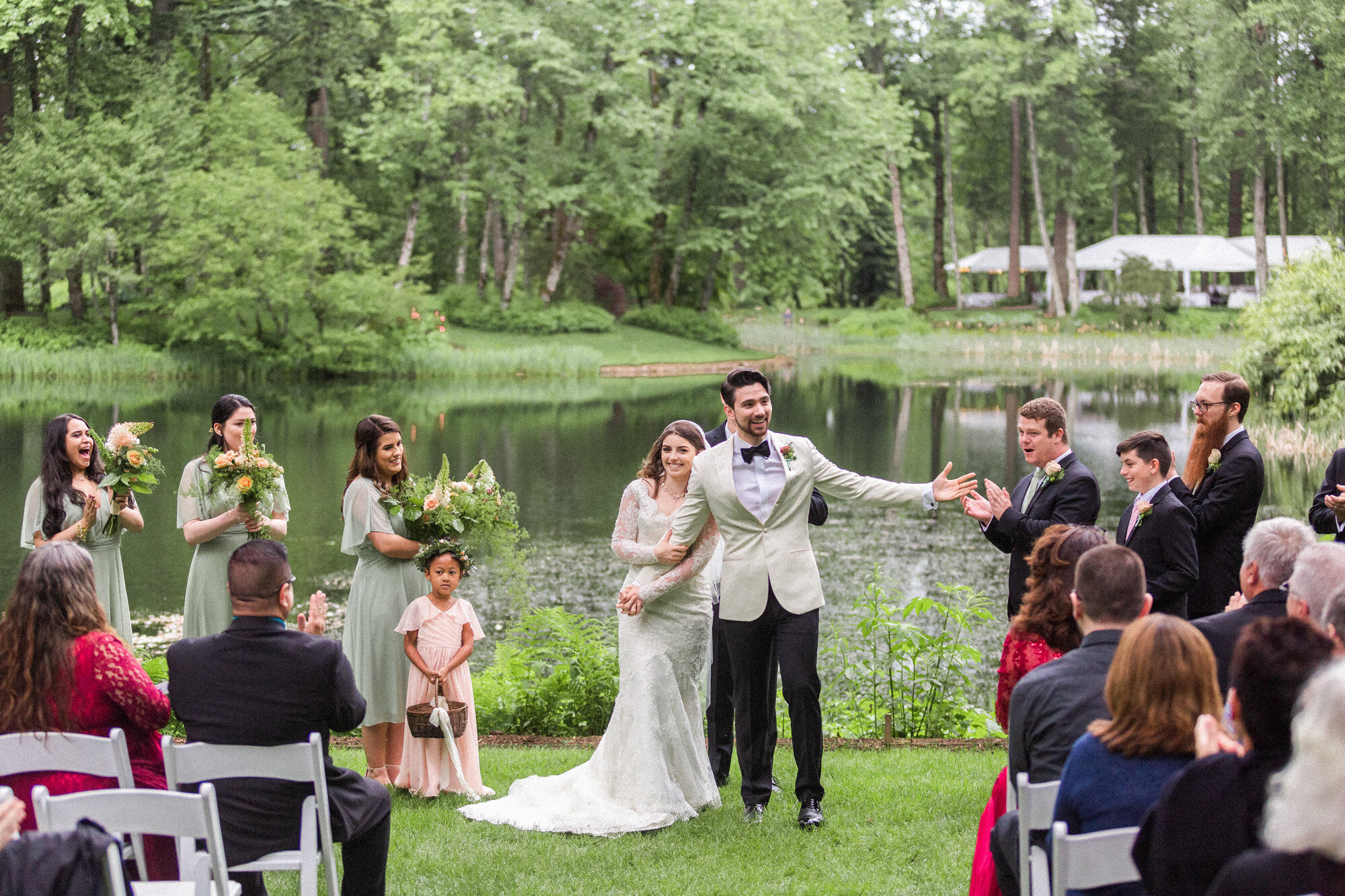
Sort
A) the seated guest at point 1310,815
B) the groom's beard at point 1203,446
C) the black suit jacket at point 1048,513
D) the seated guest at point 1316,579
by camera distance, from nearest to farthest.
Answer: the seated guest at point 1310,815, the seated guest at point 1316,579, the black suit jacket at point 1048,513, the groom's beard at point 1203,446

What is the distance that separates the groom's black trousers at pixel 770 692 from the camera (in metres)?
5.66

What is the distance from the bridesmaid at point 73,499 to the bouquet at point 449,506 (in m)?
1.45

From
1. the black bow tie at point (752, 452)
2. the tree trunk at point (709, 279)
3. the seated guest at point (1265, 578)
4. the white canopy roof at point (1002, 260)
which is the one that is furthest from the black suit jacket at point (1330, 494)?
the white canopy roof at point (1002, 260)

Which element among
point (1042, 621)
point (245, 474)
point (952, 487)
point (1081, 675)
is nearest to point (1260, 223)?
point (952, 487)

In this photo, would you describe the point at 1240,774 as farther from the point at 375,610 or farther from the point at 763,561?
the point at 375,610

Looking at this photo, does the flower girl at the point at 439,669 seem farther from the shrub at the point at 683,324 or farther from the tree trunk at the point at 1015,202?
the tree trunk at the point at 1015,202

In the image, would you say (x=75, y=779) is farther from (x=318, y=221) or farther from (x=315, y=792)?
(x=318, y=221)

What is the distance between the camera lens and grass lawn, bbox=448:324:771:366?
4056 cm

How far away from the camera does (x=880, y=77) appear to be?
55.1 m

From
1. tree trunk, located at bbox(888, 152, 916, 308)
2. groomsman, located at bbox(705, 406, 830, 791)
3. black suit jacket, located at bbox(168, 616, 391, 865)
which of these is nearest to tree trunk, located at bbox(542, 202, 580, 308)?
tree trunk, located at bbox(888, 152, 916, 308)

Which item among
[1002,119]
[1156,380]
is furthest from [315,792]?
[1002,119]

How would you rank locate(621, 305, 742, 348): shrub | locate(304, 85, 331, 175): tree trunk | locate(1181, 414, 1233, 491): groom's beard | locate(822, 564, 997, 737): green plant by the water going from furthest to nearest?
locate(621, 305, 742, 348): shrub
locate(304, 85, 331, 175): tree trunk
locate(822, 564, 997, 737): green plant by the water
locate(1181, 414, 1233, 491): groom's beard

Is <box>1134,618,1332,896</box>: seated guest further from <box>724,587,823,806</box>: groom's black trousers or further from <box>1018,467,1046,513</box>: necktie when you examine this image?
<box>1018,467,1046,513</box>: necktie

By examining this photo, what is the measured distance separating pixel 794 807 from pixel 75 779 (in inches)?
126
